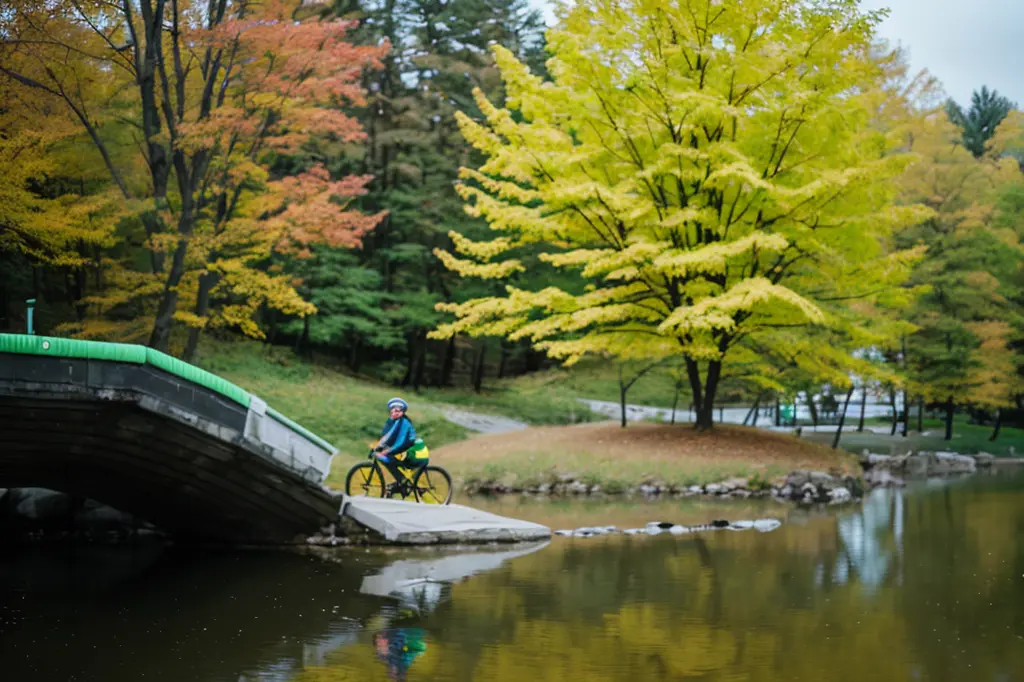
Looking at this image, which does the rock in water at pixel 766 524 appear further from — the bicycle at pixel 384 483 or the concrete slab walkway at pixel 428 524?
the bicycle at pixel 384 483

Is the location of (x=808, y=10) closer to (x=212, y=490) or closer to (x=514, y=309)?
(x=514, y=309)

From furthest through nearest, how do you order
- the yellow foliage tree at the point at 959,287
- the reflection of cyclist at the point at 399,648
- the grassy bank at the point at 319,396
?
the yellow foliage tree at the point at 959,287 < the grassy bank at the point at 319,396 < the reflection of cyclist at the point at 399,648

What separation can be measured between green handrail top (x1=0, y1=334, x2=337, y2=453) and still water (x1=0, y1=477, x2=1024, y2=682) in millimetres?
1986

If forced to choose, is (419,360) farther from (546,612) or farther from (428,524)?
(546,612)

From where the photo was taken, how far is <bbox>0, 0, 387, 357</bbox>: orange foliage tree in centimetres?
1641

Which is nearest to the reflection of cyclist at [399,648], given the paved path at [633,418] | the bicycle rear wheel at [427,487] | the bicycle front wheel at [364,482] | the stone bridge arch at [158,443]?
the stone bridge arch at [158,443]

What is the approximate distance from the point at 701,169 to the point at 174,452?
454 inches

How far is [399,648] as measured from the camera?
6.80 m

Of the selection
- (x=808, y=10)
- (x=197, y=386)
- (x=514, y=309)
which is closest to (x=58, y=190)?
(x=514, y=309)

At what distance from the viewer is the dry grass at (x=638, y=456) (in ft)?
55.5

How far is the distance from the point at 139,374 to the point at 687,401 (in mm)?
30675

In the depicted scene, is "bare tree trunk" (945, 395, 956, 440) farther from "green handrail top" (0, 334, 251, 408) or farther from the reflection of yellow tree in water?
"green handrail top" (0, 334, 251, 408)

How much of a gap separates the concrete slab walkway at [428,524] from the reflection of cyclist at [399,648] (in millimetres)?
4076

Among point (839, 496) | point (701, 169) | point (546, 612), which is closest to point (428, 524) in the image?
point (546, 612)
